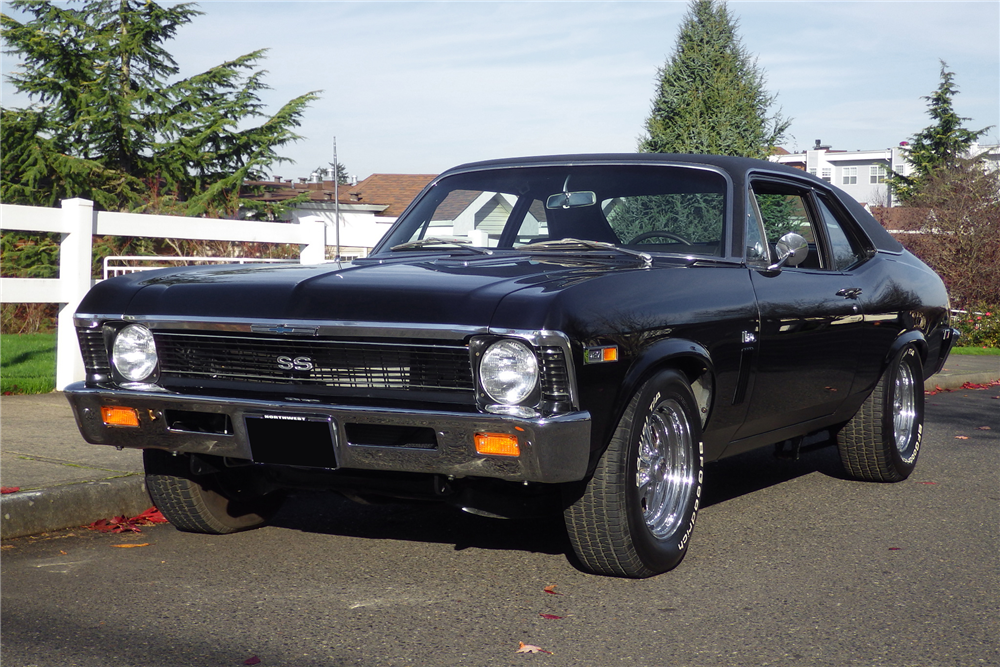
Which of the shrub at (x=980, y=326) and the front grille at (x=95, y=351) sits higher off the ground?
the front grille at (x=95, y=351)

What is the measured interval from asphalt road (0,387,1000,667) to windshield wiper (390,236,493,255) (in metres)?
1.29

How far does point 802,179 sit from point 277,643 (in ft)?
12.9

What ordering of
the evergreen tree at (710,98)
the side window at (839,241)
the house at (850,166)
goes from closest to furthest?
1. the side window at (839,241)
2. the evergreen tree at (710,98)
3. the house at (850,166)

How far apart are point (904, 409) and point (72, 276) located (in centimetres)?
629

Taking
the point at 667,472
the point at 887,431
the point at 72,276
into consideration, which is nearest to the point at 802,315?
the point at 667,472

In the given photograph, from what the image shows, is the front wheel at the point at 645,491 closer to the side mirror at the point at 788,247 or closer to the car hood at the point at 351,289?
the car hood at the point at 351,289

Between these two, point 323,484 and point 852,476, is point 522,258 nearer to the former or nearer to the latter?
point 323,484

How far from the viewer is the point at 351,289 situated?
3.76 meters

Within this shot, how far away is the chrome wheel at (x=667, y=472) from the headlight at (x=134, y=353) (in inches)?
76.1

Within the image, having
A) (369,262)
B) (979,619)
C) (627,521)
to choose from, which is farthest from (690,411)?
(369,262)

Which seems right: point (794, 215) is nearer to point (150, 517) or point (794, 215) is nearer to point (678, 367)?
point (678, 367)

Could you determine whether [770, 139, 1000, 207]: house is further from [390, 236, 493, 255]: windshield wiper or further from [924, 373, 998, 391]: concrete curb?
[390, 236, 493, 255]: windshield wiper

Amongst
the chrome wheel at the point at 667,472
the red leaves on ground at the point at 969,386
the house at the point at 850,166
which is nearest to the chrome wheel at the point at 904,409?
the chrome wheel at the point at 667,472

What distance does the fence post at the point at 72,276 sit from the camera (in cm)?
845
